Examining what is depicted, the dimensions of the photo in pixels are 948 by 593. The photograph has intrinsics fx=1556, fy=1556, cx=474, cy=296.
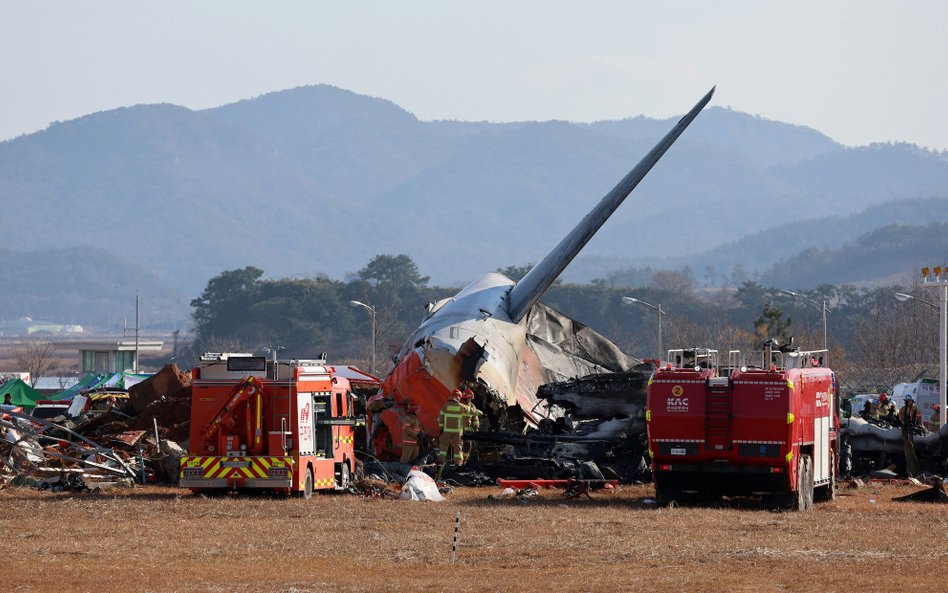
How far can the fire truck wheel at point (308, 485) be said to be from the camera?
1168 inches

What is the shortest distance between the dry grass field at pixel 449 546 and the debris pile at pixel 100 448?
2.04 metres

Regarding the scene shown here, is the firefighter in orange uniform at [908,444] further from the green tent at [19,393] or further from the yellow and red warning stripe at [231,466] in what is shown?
the green tent at [19,393]

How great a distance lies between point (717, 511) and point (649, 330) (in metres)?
136

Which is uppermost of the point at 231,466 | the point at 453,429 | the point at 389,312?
the point at 389,312

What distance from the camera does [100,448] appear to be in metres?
33.3

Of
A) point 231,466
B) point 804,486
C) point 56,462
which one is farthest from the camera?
point 56,462

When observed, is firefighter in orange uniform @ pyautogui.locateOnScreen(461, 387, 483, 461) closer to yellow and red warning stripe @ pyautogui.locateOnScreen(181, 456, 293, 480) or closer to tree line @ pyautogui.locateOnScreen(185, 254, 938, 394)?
yellow and red warning stripe @ pyautogui.locateOnScreen(181, 456, 293, 480)

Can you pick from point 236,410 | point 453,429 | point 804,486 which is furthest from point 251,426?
point 804,486

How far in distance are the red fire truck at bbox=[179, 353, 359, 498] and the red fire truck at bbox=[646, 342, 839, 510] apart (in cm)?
672

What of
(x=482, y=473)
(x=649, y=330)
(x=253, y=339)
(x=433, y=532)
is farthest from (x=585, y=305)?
(x=433, y=532)

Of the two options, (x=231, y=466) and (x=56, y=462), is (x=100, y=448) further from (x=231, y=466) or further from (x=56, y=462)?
(x=231, y=466)

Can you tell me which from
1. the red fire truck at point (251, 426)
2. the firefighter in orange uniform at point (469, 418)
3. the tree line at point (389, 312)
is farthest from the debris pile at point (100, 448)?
the tree line at point (389, 312)

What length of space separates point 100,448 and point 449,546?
13950mm

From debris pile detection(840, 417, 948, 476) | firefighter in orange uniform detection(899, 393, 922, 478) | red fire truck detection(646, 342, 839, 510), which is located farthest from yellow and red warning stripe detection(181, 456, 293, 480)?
firefighter in orange uniform detection(899, 393, 922, 478)
